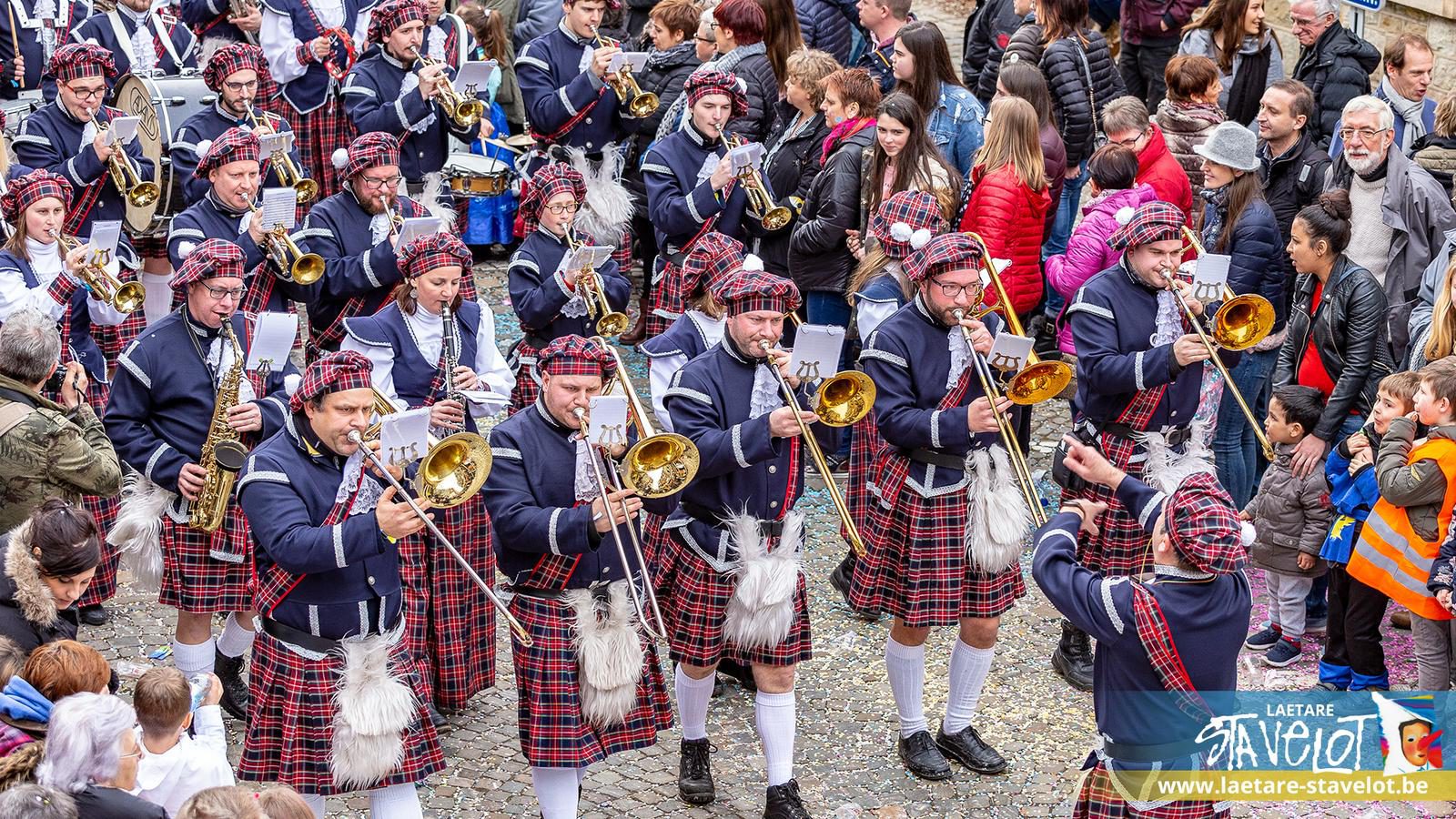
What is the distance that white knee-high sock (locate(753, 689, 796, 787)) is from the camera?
640 centimetres

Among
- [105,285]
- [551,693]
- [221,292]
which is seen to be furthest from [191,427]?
[551,693]

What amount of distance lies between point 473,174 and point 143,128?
193 centimetres

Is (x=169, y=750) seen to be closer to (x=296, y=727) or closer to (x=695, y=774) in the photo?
(x=296, y=727)

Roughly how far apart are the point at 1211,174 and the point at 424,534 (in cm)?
433

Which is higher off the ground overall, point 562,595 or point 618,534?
point 618,534

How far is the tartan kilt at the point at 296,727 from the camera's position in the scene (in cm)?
556

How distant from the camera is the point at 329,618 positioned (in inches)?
220

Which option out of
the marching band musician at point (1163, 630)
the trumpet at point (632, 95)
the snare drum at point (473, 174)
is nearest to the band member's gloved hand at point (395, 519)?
the marching band musician at point (1163, 630)

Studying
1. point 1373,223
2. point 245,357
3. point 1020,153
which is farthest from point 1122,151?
point 245,357

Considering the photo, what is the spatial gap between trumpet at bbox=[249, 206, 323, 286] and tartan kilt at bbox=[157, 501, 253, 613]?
144 centimetres

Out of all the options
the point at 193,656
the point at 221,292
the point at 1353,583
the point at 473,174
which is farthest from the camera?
the point at 473,174

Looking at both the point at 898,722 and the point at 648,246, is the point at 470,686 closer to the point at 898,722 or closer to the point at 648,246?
the point at 898,722

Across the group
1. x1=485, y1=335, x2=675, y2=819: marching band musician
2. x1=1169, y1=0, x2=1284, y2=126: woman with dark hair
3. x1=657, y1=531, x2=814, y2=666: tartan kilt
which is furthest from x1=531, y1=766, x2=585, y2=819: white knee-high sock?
x1=1169, y1=0, x2=1284, y2=126: woman with dark hair

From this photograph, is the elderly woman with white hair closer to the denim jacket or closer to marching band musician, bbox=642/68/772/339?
marching band musician, bbox=642/68/772/339
